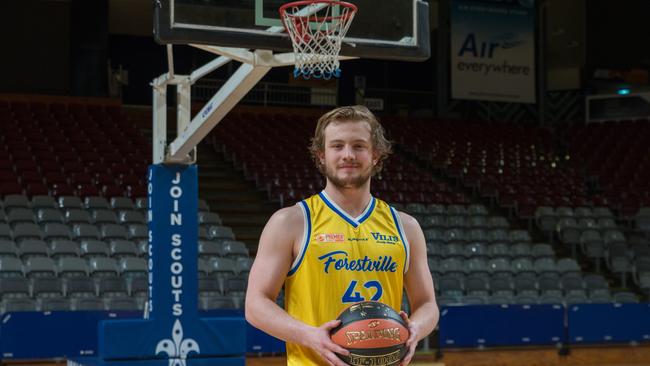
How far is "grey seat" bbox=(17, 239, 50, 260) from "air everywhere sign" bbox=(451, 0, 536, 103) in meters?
12.7

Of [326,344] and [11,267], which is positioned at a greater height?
[326,344]

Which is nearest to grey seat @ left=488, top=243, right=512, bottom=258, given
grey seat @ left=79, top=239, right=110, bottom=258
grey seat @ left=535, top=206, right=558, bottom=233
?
grey seat @ left=535, top=206, right=558, bottom=233

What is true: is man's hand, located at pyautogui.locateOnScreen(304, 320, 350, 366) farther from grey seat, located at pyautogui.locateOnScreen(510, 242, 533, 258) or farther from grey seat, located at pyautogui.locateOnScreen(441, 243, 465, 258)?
grey seat, located at pyautogui.locateOnScreen(510, 242, 533, 258)

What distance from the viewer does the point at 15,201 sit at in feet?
47.2

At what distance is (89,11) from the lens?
21.8m

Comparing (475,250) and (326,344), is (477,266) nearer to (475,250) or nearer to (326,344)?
(475,250)

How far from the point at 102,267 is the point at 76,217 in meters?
1.80

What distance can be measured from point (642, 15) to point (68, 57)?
49.8ft

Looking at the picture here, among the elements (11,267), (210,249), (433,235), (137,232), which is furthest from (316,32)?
(433,235)

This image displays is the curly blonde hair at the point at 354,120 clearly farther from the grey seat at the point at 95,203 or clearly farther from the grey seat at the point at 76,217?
the grey seat at the point at 95,203

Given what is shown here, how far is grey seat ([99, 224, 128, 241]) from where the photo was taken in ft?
45.3

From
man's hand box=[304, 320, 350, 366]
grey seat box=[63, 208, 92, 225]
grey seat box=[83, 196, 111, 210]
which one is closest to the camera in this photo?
man's hand box=[304, 320, 350, 366]

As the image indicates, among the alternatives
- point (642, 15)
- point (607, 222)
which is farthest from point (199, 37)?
point (642, 15)

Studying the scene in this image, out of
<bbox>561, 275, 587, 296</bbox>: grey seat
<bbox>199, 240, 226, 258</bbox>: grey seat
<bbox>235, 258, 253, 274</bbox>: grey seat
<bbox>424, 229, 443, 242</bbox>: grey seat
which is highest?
<bbox>424, 229, 443, 242</bbox>: grey seat
